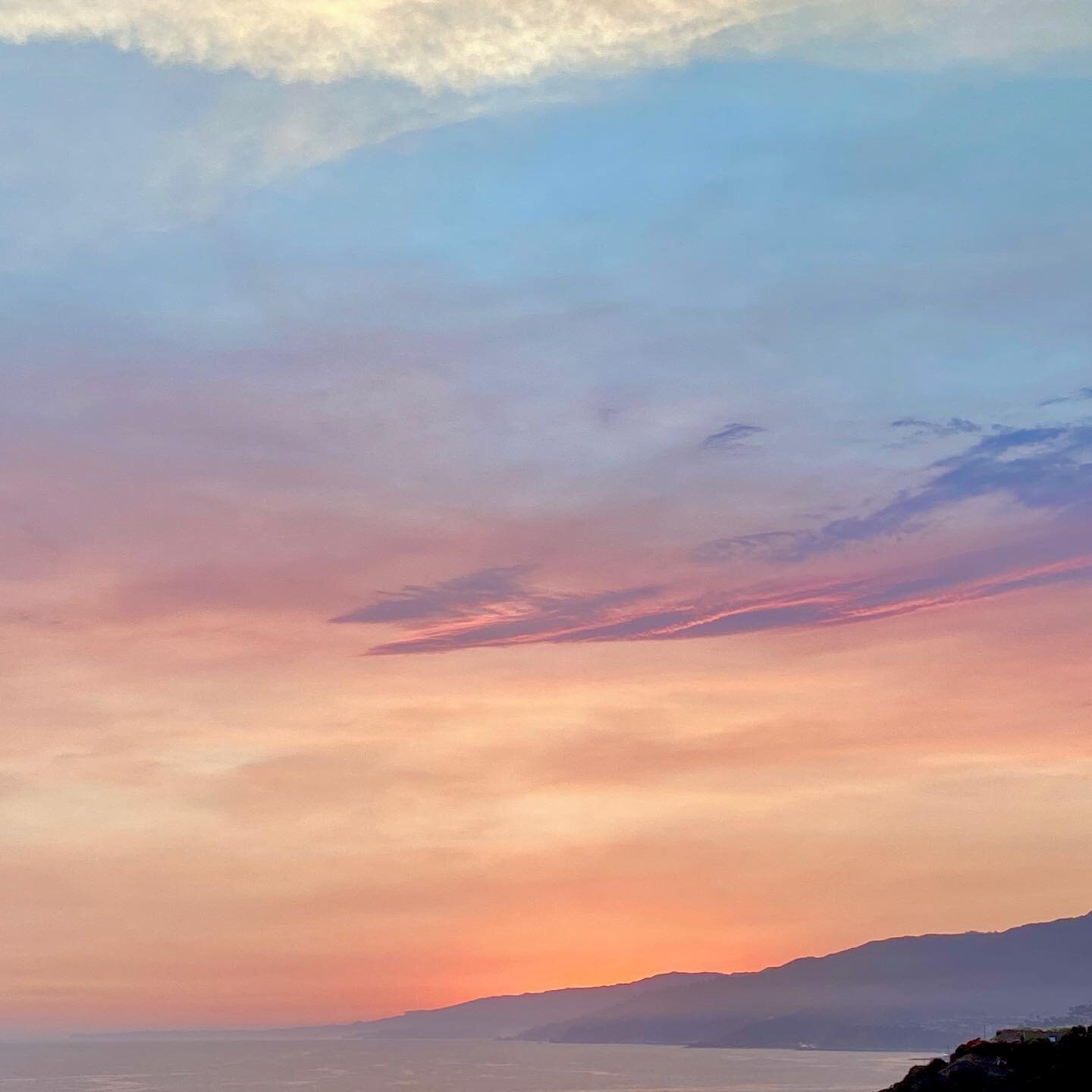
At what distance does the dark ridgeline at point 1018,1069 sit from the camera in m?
94.0

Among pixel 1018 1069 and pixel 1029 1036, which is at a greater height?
pixel 1029 1036

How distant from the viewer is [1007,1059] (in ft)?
322

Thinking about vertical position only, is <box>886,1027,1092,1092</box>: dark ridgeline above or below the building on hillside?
below

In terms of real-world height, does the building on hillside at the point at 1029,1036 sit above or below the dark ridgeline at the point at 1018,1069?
above

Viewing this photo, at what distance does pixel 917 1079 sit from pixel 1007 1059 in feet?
21.0

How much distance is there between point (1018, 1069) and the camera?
3797 inches

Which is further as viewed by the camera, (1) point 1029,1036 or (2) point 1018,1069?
(1) point 1029,1036

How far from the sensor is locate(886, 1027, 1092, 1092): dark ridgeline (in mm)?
94037

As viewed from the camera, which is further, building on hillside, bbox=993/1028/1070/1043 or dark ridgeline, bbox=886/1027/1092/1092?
building on hillside, bbox=993/1028/1070/1043

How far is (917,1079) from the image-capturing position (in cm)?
9931

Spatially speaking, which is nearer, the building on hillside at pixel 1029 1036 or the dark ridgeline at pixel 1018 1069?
the dark ridgeline at pixel 1018 1069
